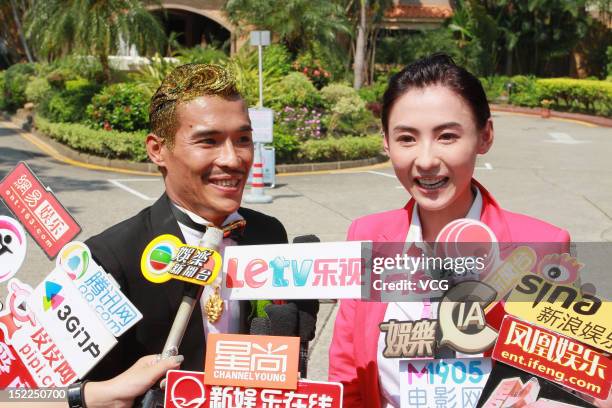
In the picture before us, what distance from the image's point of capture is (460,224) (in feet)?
5.76

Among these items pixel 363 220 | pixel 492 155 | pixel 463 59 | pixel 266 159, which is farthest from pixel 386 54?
pixel 363 220

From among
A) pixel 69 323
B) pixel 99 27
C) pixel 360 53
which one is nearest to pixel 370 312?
pixel 69 323

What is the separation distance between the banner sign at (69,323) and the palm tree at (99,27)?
1712 cm

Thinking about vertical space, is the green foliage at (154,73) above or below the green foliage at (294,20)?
below

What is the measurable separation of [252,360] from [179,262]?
273 millimetres

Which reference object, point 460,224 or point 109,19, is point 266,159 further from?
point 460,224

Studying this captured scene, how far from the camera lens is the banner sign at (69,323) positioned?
70.7 inches

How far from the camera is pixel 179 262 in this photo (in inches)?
67.6

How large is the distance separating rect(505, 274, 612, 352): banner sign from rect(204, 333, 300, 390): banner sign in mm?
509

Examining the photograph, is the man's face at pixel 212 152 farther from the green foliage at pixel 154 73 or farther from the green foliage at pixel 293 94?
the green foliage at pixel 154 73

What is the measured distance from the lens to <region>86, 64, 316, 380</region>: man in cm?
193

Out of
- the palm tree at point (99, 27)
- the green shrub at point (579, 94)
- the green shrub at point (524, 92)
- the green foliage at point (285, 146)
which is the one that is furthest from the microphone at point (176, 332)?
the green shrub at point (524, 92)

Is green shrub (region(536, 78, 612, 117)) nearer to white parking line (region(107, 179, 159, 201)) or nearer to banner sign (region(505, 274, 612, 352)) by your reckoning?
white parking line (region(107, 179, 159, 201))

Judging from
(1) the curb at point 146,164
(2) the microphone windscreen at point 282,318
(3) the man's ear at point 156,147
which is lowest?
(1) the curb at point 146,164
